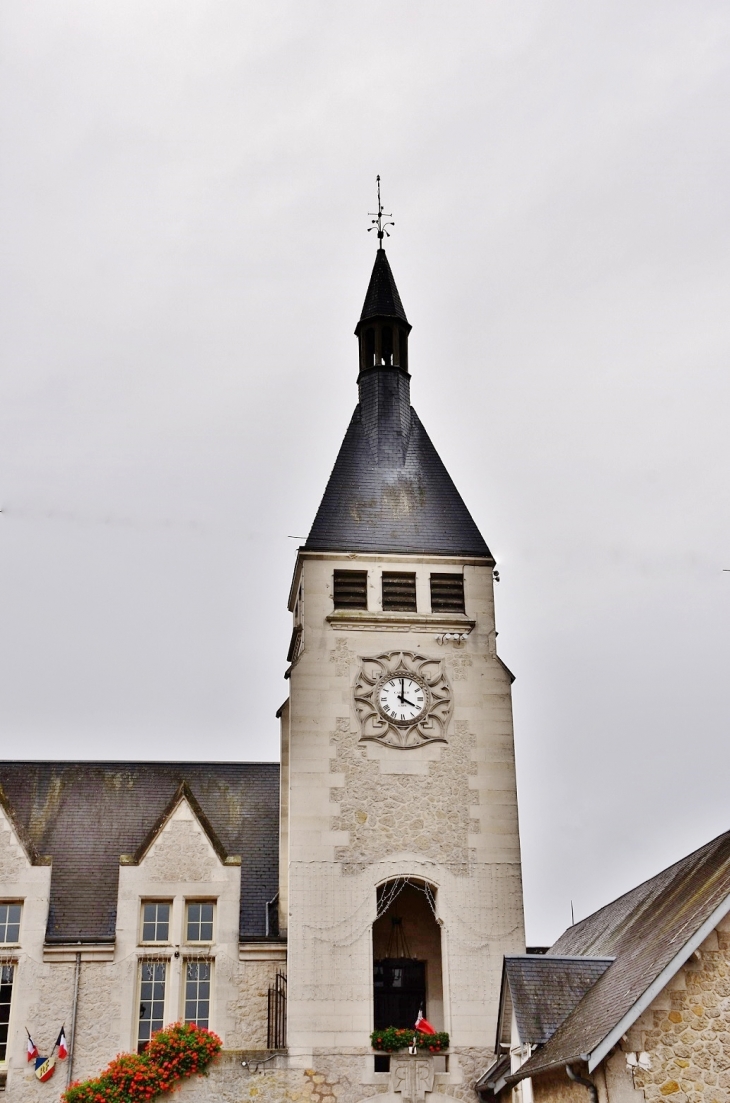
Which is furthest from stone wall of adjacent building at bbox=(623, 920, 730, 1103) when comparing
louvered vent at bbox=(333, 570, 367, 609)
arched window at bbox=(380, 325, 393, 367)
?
arched window at bbox=(380, 325, 393, 367)

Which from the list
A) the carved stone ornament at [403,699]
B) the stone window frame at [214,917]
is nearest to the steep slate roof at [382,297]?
the carved stone ornament at [403,699]

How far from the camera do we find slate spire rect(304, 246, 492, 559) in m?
27.9

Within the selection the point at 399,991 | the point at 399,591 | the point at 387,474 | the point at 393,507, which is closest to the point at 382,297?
the point at 387,474

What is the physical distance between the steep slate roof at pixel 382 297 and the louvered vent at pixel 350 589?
791 cm

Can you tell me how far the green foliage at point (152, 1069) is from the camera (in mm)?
22359

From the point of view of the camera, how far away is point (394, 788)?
83.3 ft

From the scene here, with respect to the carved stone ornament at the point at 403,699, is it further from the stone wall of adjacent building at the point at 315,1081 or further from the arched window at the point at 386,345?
the arched window at the point at 386,345

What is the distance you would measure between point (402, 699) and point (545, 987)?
23.3 feet

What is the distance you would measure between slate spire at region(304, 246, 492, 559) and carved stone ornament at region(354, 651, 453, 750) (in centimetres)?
259

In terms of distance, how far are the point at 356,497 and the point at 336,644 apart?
3895 mm

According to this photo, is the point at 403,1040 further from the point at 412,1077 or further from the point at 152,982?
the point at 152,982

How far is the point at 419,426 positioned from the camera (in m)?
31.1

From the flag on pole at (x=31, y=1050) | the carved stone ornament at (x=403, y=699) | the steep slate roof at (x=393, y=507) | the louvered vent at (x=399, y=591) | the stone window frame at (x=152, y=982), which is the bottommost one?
the flag on pole at (x=31, y=1050)

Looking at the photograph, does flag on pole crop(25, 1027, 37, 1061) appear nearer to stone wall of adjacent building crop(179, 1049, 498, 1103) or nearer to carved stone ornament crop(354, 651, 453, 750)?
stone wall of adjacent building crop(179, 1049, 498, 1103)
